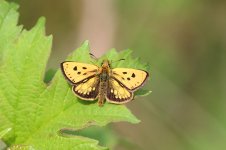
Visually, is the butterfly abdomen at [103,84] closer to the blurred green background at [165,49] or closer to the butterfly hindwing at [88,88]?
the butterfly hindwing at [88,88]

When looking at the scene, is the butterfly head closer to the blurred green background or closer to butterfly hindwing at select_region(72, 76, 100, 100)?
butterfly hindwing at select_region(72, 76, 100, 100)

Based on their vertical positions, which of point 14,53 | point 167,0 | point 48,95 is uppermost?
point 167,0

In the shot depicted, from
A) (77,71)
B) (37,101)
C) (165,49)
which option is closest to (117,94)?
(77,71)

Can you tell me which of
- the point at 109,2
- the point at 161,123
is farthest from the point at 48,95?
the point at 109,2

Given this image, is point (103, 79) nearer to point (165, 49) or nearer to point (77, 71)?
point (77, 71)

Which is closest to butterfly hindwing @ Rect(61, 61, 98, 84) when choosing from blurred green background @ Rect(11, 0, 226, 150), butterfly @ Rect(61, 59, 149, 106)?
butterfly @ Rect(61, 59, 149, 106)

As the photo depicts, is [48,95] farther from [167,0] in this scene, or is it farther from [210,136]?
[167,0]

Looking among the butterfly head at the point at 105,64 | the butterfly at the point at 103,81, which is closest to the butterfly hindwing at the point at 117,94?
the butterfly at the point at 103,81

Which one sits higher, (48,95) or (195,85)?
(195,85)

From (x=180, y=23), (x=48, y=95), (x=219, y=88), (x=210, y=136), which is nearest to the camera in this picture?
(x=48, y=95)
